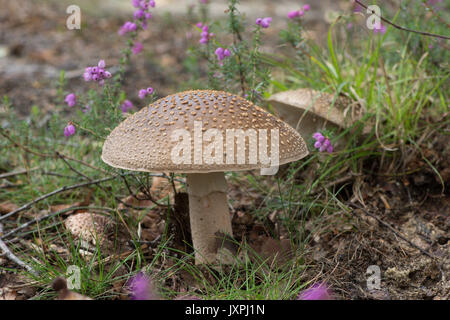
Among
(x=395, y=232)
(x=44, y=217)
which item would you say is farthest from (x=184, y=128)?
(x=395, y=232)

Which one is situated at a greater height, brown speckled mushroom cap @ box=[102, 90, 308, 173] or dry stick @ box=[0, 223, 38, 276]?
brown speckled mushroom cap @ box=[102, 90, 308, 173]

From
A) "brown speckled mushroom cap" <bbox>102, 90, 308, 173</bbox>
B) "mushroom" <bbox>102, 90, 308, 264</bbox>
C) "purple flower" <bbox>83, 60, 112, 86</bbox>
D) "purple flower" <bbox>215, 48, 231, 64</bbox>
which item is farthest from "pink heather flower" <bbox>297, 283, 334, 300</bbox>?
"purple flower" <bbox>83, 60, 112, 86</bbox>

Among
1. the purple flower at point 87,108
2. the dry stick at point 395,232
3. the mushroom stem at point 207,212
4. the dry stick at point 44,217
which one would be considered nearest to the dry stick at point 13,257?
the dry stick at point 44,217

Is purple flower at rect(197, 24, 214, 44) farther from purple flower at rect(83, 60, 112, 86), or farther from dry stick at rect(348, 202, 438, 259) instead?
dry stick at rect(348, 202, 438, 259)

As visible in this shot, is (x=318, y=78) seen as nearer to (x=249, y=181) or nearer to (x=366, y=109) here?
(x=366, y=109)

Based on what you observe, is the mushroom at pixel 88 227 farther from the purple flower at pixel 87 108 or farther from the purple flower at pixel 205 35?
the purple flower at pixel 205 35

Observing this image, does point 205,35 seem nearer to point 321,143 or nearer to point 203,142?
point 321,143

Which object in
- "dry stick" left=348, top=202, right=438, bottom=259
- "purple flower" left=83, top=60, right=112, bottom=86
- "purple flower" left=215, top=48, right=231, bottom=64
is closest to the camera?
"dry stick" left=348, top=202, right=438, bottom=259
